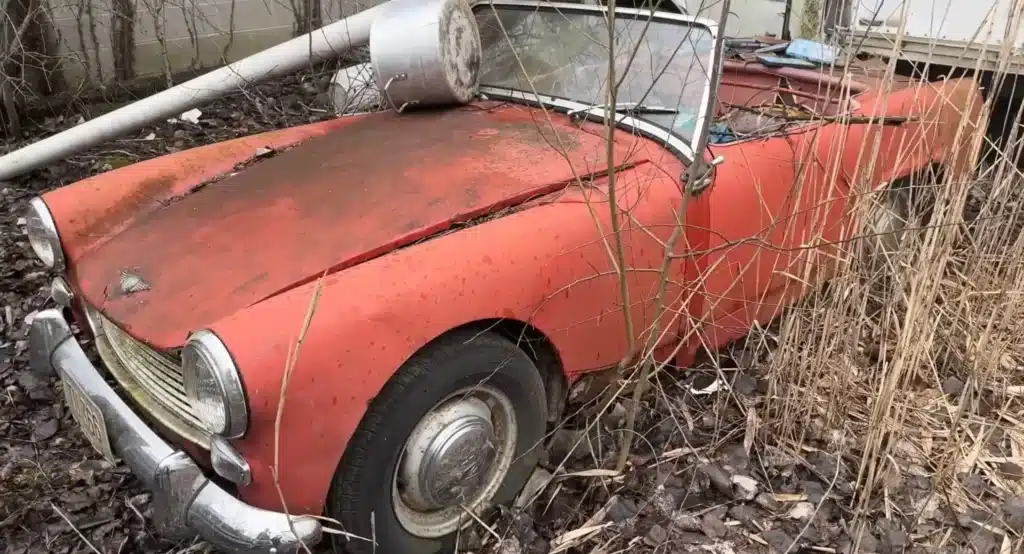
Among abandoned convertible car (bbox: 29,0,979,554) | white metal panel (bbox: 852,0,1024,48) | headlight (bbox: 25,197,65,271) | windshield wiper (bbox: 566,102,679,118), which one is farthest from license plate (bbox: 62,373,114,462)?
white metal panel (bbox: 852,0,1024,48)

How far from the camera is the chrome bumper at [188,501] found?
63.3 inches

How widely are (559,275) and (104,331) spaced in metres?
1.29

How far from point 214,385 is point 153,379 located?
44 cm

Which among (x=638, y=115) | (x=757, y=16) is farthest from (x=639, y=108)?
(x=757, y=16)

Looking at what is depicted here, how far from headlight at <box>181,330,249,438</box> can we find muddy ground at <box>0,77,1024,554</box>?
633mm

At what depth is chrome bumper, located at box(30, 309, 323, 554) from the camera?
1.61m

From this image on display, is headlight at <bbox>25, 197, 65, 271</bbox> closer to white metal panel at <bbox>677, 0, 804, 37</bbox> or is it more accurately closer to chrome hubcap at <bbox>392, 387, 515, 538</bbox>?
chrome hubcap at <bbox>392, 387, 515, 538</bbox>

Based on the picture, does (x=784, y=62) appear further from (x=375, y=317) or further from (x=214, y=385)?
(x=214, y=385)

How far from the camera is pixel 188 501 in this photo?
166 centimetres

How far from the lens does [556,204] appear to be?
2062 mm

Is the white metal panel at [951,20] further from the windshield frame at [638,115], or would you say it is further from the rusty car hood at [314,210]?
Result: the rusty car hood at [314,210]

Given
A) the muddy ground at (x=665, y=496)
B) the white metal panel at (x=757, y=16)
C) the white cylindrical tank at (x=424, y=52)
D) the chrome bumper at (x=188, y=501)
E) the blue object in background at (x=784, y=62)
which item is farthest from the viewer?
the white metal panel at (x=757, y=16)

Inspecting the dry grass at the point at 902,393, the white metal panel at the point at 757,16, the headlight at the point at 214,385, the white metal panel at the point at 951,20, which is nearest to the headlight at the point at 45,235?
the headlight at the point at 214,385

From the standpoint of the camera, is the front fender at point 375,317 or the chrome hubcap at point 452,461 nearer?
the front fender at point 375,317
